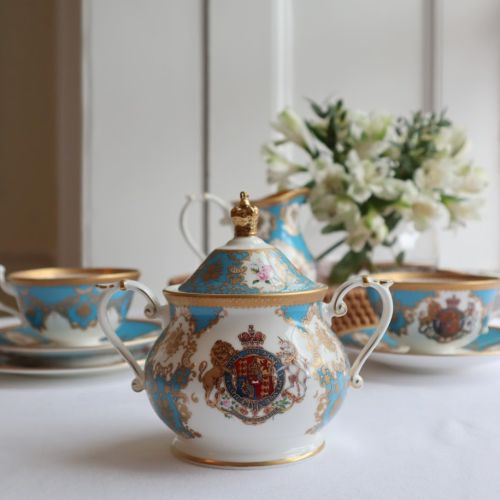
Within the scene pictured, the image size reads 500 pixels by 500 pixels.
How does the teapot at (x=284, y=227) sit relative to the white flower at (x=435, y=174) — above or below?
below

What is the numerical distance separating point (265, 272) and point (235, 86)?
1835mm

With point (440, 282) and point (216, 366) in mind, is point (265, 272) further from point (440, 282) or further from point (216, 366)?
point (440, 282)

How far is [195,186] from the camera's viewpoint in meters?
2.40

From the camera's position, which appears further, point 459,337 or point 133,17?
point 133,17

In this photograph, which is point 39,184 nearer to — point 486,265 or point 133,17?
point 133,17

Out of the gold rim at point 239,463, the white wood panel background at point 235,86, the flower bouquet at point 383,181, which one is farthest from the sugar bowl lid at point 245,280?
the white wood panel background at point 235,86

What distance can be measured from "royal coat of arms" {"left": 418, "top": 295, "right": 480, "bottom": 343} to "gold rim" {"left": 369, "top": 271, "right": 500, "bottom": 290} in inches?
0.7

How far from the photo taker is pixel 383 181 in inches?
49.3

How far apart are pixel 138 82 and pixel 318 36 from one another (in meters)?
0.57

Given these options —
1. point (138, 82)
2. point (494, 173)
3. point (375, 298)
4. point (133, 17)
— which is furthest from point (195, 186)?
point (375, 298)

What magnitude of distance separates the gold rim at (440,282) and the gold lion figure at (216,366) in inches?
13.2

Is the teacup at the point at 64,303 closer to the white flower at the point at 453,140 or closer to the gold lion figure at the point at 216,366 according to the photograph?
the gold lion figure at the point at 216,366

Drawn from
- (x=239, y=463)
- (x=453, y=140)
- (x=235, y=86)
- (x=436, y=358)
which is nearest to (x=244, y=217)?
(x=239, y=463)

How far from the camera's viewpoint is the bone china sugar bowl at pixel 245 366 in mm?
588
